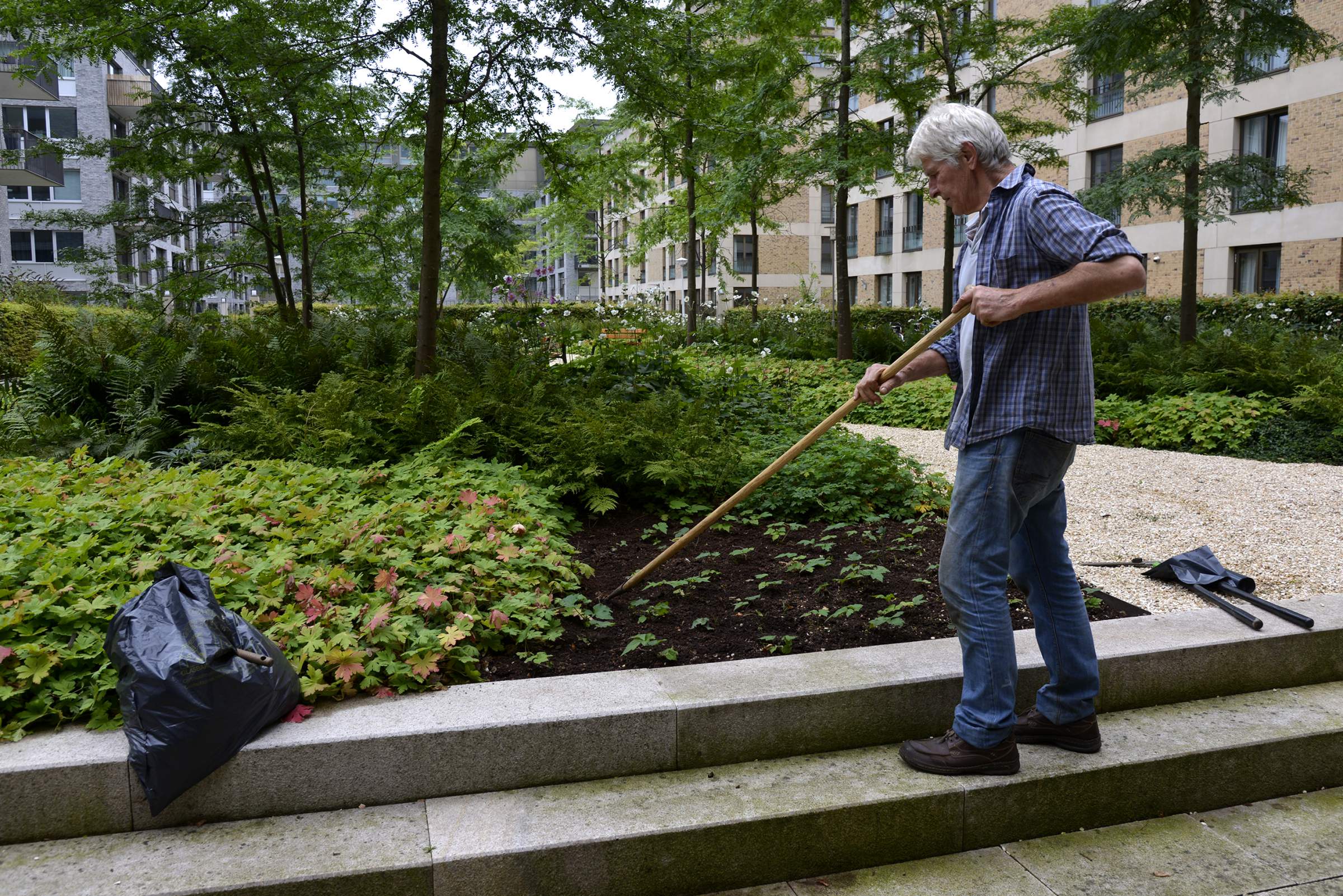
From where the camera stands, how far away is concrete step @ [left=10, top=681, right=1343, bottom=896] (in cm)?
261

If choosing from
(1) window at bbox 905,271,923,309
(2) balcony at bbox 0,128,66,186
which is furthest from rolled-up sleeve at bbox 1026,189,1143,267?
(1) window at bbox 905,271,923,309

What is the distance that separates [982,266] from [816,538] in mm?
2628

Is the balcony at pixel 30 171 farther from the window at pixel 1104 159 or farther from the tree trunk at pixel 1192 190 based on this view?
the window at pixel 1104 159

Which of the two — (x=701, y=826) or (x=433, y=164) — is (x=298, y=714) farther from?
(x=433, y=164)

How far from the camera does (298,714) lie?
119 inches

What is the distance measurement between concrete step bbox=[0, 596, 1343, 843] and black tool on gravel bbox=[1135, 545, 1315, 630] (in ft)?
0.45

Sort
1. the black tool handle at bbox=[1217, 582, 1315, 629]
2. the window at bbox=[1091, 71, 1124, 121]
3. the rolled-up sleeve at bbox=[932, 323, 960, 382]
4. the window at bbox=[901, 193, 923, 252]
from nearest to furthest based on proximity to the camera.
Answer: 1. the rolled-up sleeve at bbox=[932, 323, 960, 382]
2. the black tool handle at bbox=[1217, 582, 1315, 629]
3. the window at bbox=[1091, 71, 1124, 121]
4. the window at bbox=[901, 193, 923, 252]

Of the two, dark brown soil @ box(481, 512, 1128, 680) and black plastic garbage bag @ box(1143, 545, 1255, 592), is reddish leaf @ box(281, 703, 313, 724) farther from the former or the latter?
black plastic garbage bag @ box(1143, 545, 1255, 592)

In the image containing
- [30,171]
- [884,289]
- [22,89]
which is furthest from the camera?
[884,289]

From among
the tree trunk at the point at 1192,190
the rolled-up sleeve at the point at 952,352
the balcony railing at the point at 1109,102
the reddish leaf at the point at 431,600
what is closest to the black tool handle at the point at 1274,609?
the rolled-up sleeve at the point at 952,352

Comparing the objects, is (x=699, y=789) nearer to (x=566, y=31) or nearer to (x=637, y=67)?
(x=637, y=67)

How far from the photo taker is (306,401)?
682cm

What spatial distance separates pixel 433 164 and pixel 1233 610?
7092mm

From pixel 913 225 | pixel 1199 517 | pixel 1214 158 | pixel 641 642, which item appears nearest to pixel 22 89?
pixel 913 225
